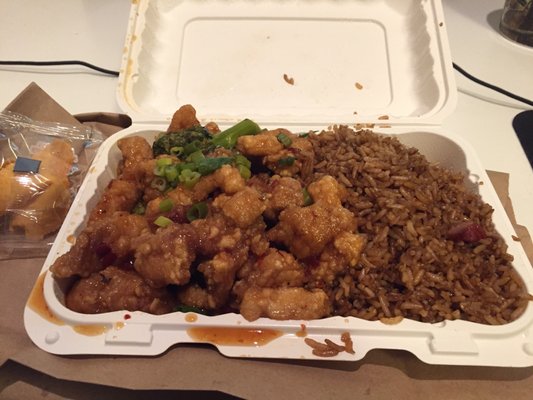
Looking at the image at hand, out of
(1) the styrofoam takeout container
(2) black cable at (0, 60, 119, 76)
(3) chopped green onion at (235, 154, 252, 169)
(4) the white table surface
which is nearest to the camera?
(3) chopped green onion at (235, 154, 252, 169)

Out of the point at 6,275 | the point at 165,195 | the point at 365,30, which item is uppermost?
the point at 365,30

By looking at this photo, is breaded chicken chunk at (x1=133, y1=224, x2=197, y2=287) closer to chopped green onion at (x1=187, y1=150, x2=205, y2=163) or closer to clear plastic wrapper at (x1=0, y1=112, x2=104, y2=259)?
chopped green onion at (x1=187, y1=150, x2=205, y2=163)

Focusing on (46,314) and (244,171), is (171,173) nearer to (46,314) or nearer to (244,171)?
(244,171)

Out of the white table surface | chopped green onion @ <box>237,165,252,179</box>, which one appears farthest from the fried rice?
the white table surface

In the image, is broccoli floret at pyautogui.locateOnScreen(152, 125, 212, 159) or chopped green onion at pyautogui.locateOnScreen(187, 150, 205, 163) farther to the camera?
broccoli floret at pyautogui.locateOnScreen(152, 125, 212, 159)

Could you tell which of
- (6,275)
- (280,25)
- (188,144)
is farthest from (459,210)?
(6,275)

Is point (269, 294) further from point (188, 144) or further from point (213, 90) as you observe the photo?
point (213, 90)
